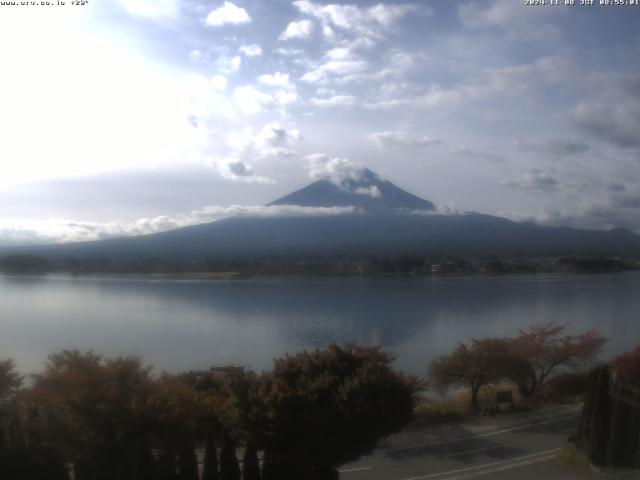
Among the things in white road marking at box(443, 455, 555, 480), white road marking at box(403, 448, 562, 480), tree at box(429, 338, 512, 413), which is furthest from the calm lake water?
white road marking at box(443, 455, 555, 480)

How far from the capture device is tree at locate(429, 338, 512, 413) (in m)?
10.7

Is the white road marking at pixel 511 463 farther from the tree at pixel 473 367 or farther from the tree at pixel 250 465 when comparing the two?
the tree at pixel 473 367

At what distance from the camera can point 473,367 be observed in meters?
10.7

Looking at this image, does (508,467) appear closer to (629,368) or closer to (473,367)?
(629,368)

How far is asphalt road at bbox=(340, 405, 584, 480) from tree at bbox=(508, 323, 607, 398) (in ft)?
6.16

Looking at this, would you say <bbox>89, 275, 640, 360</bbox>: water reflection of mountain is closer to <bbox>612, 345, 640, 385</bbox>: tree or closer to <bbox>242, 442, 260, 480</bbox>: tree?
<bbox>612, 345, 640, 385</bbox>: tree

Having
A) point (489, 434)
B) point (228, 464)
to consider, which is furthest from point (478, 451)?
point (228, 464)

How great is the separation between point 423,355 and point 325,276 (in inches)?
887

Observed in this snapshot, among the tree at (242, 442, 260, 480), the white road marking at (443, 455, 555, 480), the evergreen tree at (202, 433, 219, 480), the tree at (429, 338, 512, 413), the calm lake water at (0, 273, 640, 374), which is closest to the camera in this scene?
the evergreen tree at (202, 433, 219, 480)

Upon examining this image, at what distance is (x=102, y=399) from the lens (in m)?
5.73

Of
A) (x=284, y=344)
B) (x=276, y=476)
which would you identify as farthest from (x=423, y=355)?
(x=276, y=476)

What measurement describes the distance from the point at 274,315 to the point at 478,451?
48.6 ft

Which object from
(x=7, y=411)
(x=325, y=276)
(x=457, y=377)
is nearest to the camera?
(x=7, y=411)

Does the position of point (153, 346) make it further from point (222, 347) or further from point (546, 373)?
point (546, 373)
